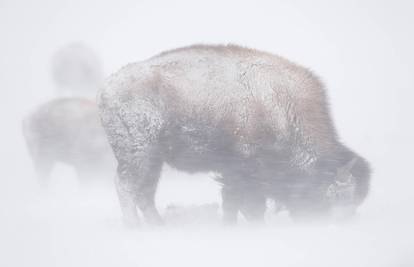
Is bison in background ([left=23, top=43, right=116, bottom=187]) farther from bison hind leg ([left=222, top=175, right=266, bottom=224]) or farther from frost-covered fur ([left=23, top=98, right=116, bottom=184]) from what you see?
bison hind leg ([left=222, top=175, right=266, bottom=224])

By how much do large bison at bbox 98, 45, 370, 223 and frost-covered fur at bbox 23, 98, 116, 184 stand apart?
560 centimetres

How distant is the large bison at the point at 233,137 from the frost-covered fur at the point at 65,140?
5605mm

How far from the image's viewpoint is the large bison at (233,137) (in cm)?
725

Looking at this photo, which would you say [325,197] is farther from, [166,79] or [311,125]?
[166,79]

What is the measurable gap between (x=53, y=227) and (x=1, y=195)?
3.67m

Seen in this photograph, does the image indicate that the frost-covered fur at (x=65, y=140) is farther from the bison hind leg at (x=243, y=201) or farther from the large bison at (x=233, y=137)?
the bison hind leg at (x=243, y=201)

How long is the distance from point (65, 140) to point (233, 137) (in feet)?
22.2

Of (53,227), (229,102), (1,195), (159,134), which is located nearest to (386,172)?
(229,102)

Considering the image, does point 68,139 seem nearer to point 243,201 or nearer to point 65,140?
point 65,140

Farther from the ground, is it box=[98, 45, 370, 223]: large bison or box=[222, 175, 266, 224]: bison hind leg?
box=[98, 45, 370, 223]: large bison

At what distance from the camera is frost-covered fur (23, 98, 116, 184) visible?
42.0ft

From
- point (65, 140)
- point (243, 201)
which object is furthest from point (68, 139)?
point (243, 201)

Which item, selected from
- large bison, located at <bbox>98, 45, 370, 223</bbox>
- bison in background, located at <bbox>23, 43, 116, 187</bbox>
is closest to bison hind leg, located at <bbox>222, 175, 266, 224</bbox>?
large bison, located at <bbox>98, 45, 370, 223</bbox>

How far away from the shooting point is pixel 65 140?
42.2 feet
